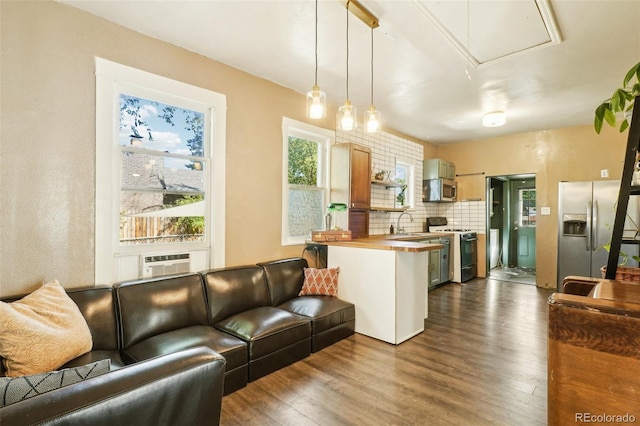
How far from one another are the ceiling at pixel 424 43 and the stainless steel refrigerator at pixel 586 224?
→ 1280 millimetres

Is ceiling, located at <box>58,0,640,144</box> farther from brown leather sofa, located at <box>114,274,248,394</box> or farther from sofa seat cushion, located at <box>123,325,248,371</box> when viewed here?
sofa seat cushion, located at <box>123,325,248,371</box>

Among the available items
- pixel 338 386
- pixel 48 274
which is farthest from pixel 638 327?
pixel 48 274

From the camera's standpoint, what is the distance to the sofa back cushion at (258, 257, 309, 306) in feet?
10.4

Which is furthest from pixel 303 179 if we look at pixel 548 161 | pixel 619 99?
pixel 548 161

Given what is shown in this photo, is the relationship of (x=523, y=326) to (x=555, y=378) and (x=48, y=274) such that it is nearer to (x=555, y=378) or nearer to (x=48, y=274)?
(x=555, y=378)

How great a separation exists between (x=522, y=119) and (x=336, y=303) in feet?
14.1

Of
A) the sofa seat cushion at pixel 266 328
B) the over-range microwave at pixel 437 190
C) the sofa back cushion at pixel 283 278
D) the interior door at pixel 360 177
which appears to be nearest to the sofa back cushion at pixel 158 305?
the sofa seat cushion at pixel 266 328

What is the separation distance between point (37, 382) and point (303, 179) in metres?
3.23

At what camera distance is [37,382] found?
1021 millimetres

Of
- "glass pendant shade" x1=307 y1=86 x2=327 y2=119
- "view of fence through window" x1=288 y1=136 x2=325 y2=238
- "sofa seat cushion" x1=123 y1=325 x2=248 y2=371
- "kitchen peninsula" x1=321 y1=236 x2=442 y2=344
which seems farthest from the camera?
"view of fence through window" x1=288 y1=136 x2=325 y2=238

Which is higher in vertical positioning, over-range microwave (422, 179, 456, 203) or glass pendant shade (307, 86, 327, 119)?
glass pendant shade (307, 86, 327, 119)

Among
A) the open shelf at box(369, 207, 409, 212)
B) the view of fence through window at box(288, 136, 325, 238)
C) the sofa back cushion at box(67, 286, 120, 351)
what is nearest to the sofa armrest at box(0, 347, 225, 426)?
the sofa back cushion at box(67, 286, 120, 351)

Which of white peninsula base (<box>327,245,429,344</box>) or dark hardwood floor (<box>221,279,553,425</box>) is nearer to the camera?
dark hardwood floor (<box>221,279,553,425</box>)

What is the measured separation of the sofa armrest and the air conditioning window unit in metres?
1.75
